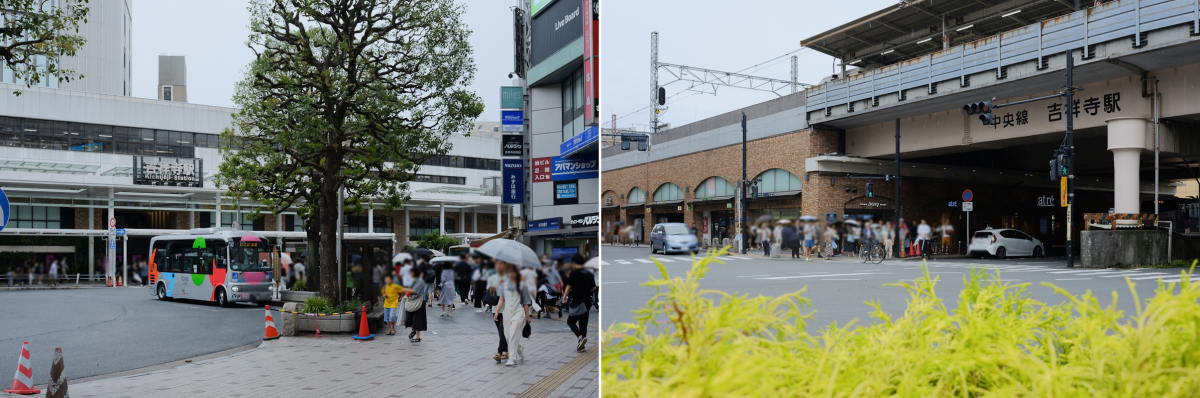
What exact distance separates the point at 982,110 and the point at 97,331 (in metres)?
7.07

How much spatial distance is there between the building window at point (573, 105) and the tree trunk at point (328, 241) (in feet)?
21.2

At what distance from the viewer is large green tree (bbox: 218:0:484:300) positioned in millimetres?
4977

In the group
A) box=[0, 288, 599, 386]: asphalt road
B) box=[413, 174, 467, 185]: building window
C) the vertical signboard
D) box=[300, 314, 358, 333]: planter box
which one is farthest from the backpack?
box=[300, 314, 358, 333]: planter box

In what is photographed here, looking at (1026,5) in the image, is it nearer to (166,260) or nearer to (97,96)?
(97,96)

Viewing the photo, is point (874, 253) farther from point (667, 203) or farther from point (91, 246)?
point (91, 246)

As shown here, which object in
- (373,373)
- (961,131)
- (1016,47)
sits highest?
(1016,47)

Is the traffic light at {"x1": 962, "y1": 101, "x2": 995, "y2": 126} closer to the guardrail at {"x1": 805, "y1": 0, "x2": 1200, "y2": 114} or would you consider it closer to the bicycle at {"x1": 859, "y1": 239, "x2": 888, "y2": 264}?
the guardrail at {"x1": 805, "y1": 0, "x2": 1200, "y2": 114}

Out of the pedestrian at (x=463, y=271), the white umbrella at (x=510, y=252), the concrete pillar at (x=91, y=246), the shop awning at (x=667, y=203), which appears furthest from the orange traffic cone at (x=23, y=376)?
the shop awning at (x=667, y=203)

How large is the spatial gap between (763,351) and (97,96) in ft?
16.1

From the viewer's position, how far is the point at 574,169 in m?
2.58

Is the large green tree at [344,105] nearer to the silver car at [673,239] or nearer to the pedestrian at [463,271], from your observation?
the pedestrian at [463,271]

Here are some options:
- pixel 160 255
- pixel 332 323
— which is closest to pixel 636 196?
pixel 160 255

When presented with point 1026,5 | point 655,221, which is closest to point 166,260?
point 655,221

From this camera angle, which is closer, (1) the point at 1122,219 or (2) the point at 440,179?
(1) the point at 1122,219
